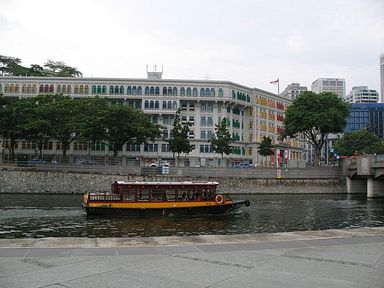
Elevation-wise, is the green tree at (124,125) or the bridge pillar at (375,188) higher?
the green tree at (124,125)

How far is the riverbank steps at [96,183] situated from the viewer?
64.3m

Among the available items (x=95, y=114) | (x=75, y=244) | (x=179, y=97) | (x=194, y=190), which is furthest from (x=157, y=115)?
(x=75, y=244)

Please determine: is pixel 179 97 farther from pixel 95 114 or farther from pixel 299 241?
pixel 299 241

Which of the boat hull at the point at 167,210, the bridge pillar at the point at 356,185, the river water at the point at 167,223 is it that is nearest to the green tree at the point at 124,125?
the bridge pillar at the point at 356,185

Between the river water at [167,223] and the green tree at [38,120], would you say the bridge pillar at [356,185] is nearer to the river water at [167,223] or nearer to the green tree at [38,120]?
the river water at [167,223]

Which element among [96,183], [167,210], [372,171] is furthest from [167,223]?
[372,171]

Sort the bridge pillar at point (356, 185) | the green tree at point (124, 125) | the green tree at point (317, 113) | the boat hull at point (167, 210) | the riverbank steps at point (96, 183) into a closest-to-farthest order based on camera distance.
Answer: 1. the boat hull at point (167, 210)
2. the riverbank steps at point (96, 183)
3. the bridge pillar at point (356, 185)
4. the green tree at point (124, 125)
5. the green tree at point (317, 113)

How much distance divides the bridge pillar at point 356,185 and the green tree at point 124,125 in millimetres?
38318

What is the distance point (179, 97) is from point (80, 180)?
37.3 metres

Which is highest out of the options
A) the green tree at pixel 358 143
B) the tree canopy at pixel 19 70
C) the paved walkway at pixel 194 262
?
the tree canopy at pixel 19 70

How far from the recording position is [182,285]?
930 centimetres

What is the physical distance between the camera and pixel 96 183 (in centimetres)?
6612

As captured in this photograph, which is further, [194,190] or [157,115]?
[157,115]

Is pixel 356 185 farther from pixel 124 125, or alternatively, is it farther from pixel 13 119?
pixel 13 119
